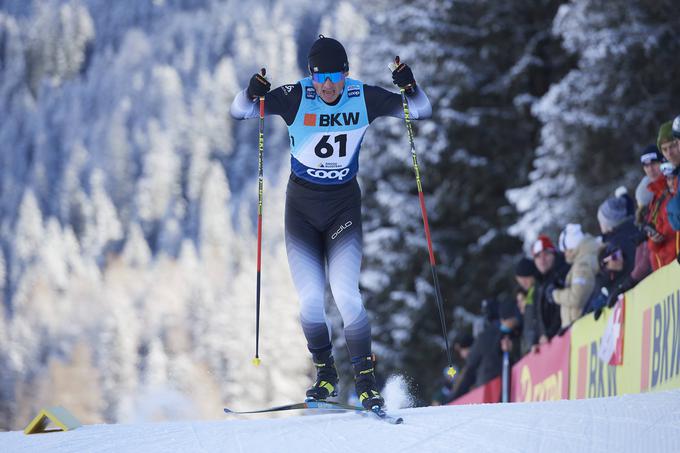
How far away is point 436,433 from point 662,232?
2845 millimetres

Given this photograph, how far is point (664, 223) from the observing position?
7719mm

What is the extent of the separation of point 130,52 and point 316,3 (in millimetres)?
29000

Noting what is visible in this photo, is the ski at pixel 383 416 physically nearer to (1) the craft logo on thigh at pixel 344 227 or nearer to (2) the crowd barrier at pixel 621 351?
(1) the craft logo on thigh at pixel 344 227

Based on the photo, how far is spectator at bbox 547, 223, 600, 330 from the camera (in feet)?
30.3

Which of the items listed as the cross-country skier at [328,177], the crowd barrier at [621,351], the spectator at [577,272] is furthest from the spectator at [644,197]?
the cross-country skier at [328,177]

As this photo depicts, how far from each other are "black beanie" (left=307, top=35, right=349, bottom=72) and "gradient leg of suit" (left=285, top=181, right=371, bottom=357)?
2.41ft

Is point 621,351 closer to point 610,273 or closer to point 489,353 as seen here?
point 610,273

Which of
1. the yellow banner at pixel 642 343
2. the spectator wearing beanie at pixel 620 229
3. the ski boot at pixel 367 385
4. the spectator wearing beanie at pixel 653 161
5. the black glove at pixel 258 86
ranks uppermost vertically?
the black glove at pixel 258 86

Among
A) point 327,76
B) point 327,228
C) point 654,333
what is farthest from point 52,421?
point 654,333

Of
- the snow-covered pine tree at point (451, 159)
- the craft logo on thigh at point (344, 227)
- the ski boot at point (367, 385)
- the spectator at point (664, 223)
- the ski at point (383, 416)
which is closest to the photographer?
the ski at point (383, 416)

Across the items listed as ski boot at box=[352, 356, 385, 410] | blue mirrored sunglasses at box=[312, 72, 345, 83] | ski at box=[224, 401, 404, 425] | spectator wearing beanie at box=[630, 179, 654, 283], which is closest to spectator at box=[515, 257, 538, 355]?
spectator wearing beanie at box=[630, 179, 654, 283]

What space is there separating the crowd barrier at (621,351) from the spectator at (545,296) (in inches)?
6.5

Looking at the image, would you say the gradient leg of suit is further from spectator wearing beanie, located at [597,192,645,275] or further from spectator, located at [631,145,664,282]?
spectator wearing beanie, located at [597,192,645,275]

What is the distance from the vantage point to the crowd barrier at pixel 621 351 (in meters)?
7.06
